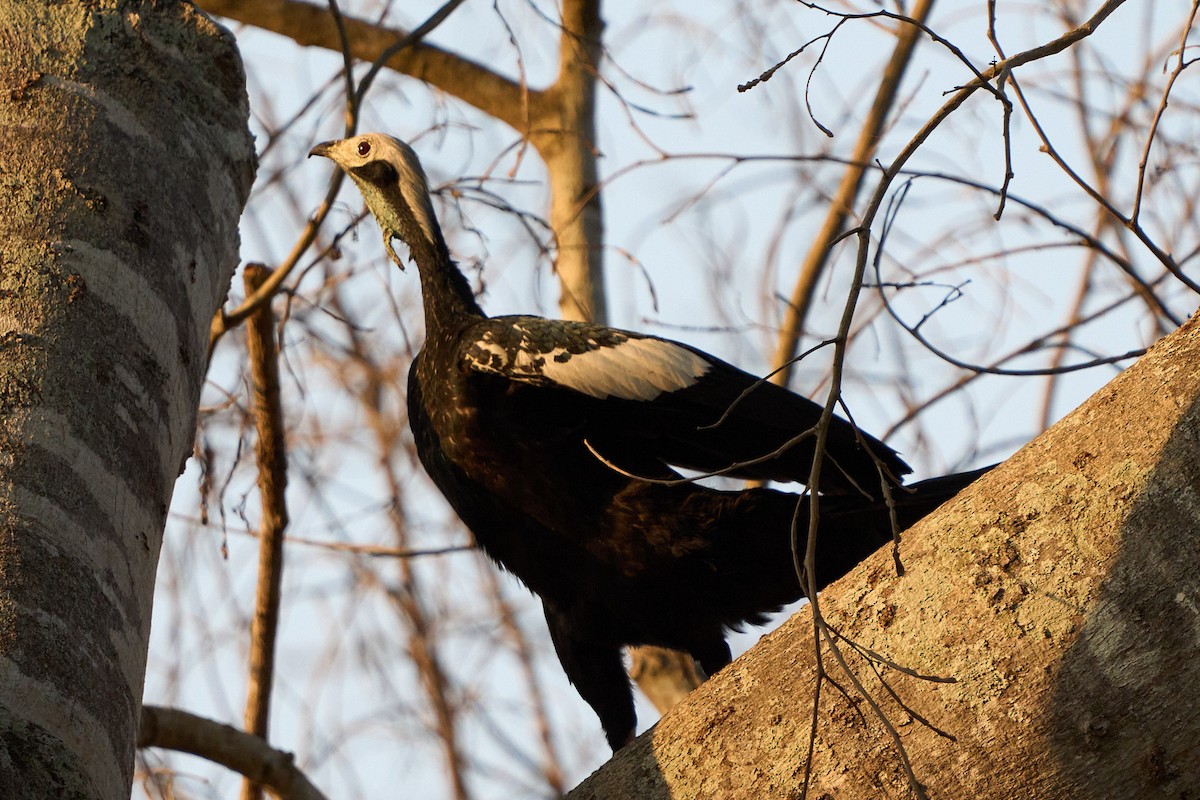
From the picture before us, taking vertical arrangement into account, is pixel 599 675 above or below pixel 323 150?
below

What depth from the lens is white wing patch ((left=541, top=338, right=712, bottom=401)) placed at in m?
2.97

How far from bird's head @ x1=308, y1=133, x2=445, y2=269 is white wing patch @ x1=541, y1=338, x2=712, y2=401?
0.74 meters

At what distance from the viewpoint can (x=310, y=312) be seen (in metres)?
4.23

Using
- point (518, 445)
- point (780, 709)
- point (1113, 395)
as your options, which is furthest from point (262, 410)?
point (1113, 395)

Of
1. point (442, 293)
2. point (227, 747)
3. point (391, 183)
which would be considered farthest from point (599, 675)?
point (391, 183)

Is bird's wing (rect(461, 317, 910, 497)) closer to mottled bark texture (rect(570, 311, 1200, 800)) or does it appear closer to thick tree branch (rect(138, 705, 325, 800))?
thick tree branch (rect(138, 705, 325, 800))

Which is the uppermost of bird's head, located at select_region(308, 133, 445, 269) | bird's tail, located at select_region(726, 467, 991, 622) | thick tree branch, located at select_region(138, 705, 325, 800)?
bird's head, located at select_region(308, 133, 445, 269)

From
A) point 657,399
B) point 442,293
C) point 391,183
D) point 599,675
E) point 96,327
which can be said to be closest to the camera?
point 96,327

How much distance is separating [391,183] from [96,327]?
1953mm

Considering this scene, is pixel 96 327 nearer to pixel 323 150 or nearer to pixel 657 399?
pixel 657 399

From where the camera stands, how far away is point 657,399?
297cm

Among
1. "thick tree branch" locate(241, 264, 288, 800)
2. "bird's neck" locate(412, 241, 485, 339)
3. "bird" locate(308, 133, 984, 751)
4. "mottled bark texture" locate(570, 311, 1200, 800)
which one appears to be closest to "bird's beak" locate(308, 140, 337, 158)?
"bird's neck" locate(412, 241, 485, 339)

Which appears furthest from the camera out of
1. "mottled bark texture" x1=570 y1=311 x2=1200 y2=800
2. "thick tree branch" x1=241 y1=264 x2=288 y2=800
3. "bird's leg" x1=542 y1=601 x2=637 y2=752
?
"thick tree branch" x1=241 y1=264 x2=288 y2=800

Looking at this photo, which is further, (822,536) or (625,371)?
(625,371)
